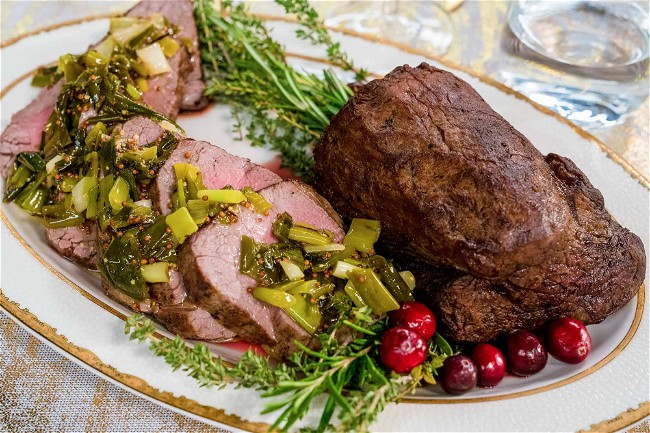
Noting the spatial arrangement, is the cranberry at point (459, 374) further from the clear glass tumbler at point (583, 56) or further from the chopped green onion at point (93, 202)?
the clear glass tumbler at point (583, 56)

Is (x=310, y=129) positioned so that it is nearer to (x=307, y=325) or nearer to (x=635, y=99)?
Answer: (x=307, y=325)

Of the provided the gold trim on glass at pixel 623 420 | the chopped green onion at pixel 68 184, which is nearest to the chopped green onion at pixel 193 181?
the chopped green onion at pixel 68 184

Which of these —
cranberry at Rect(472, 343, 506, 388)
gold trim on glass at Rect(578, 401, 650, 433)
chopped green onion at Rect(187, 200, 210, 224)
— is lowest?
gold trim on glass at Rect(578, 401, 650, 433)

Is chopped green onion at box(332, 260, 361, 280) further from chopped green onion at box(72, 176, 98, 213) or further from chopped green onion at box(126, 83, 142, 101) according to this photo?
chopped green onion at box(126, 83, 142, 101)

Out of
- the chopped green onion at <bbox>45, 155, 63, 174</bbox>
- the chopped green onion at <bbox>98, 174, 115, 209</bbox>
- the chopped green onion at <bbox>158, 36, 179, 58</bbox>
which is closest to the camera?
the chopped green onion at <bbox>98, 174, 115, 209</bbox>

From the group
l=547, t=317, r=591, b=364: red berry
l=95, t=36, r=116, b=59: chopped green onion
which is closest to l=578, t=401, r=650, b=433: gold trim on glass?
l=547, t=317, r=591, b=364: red berry
